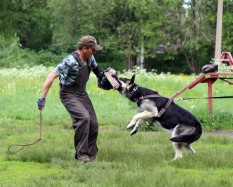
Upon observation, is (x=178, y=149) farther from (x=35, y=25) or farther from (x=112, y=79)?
(x=35, y=25)

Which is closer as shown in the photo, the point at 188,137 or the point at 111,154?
the point at 188,137

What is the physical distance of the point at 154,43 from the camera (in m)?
49.7

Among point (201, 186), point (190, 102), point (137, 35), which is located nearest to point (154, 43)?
point (137, 35)

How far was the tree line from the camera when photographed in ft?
157

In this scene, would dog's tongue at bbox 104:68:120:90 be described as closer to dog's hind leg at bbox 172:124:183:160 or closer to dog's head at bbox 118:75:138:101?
dog's head at bbox 118:75:138:101

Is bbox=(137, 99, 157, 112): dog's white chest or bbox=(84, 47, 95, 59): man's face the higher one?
bbox=(84, 47, 95, 59): man's face

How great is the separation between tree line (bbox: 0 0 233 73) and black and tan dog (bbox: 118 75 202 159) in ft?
128

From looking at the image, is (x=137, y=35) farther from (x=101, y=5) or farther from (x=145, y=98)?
(x=145, y=98)

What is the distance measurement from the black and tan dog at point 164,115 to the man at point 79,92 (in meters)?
0.56

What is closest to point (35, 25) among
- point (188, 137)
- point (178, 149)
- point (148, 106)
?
point (148, 106)

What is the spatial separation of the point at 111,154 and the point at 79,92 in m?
1.24

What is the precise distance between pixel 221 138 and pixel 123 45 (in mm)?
39475

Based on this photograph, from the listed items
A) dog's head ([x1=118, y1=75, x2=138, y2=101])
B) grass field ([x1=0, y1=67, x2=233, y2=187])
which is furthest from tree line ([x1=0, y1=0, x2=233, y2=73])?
dog's head ([x1=118, y1=75, x2=138, y2=101])

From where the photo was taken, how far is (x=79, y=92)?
8.37 m
